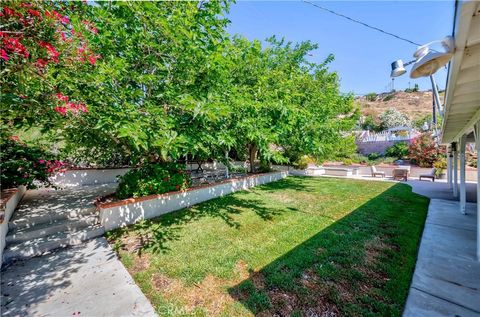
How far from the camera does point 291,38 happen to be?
12992 millimetres

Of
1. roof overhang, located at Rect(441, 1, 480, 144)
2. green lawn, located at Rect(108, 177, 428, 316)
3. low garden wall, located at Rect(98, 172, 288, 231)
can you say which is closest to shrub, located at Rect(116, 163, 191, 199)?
low garden wall, located at Rect(98, 172, 288, 231)

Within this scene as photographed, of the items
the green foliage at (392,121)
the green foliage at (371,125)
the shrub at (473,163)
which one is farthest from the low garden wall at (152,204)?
the green foliage at (371,125)

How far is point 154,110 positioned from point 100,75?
1071 millimetres

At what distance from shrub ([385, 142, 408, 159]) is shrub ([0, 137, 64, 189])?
90.6 feet

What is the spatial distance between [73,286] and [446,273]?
21.6 ft

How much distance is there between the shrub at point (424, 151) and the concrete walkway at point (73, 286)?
23593mm

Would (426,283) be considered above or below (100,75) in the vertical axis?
below

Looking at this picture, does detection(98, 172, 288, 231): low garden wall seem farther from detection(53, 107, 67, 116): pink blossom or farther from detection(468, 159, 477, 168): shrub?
detection(468, 159, 477, 168): shrub

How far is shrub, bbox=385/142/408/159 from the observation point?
72.5 feet

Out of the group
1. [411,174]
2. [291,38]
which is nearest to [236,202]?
[291,38]

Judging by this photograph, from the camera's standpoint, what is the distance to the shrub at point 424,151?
723 inches

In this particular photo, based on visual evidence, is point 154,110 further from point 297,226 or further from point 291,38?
point 291,38

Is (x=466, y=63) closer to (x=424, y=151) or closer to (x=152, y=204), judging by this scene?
(x=152, y=204)

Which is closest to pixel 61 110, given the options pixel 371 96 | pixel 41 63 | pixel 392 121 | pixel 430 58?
pixel 41 63
